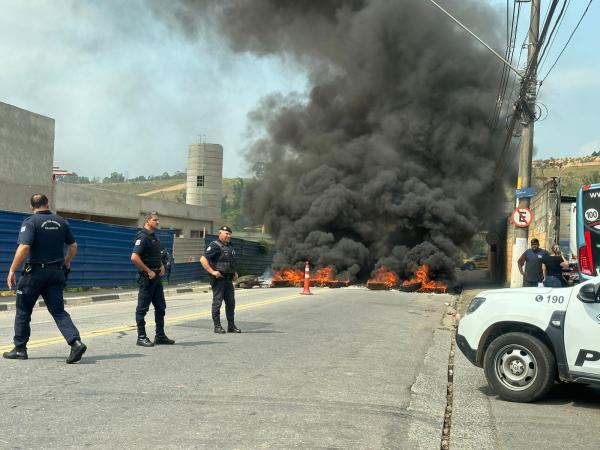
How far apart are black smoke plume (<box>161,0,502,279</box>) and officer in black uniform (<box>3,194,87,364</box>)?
79.0 ft

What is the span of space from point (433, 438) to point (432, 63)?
106 feet

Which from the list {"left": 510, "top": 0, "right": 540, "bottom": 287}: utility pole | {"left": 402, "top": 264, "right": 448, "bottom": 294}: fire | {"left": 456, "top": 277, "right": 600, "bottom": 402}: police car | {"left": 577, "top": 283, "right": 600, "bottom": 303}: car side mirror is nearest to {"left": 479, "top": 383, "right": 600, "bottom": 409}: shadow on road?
{"left": 456, "top": 277, "right": 600, "bottom": 402}: police car

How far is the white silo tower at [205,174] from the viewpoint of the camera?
55625 millimetres

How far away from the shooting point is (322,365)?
729cm

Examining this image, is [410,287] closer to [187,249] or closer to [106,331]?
[187,249]

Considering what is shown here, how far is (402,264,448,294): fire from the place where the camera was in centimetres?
2664

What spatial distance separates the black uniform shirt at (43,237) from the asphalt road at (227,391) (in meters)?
1.15

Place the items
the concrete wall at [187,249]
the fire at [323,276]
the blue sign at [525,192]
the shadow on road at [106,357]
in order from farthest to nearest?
the fire at [323,276]
the concrete wall at [187,249]
the blue sign at [525,192]
the shadow on road at [106,357]

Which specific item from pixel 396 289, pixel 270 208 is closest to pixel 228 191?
pixel 270 208

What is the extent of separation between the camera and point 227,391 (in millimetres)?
5734

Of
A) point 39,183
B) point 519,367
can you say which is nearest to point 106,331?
point 519,367

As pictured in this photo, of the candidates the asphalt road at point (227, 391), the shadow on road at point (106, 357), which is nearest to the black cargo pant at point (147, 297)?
the asphalt road at point (227, 391)

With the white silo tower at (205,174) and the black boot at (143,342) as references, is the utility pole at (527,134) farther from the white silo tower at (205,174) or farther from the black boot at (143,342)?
the white silo tower at (205,174)

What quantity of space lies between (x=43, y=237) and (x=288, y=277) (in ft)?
75.5
